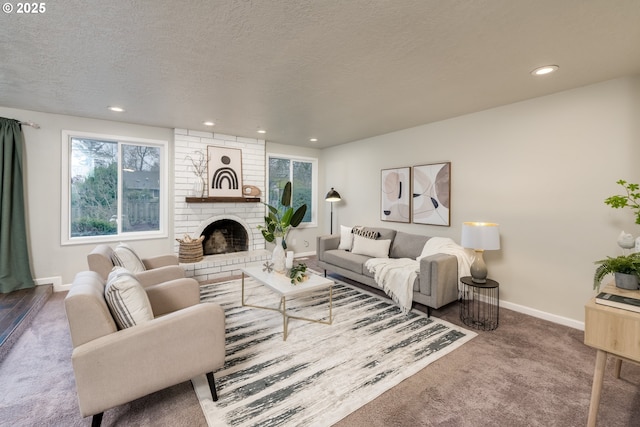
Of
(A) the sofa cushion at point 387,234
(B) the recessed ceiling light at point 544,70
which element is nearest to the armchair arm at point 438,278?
(A) the sofa cushion at point 387,234

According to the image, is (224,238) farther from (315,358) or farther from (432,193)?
(432,193)

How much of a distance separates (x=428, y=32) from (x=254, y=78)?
5.10 ft

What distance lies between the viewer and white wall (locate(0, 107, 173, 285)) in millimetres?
3617

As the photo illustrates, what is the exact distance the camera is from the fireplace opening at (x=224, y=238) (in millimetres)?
5005

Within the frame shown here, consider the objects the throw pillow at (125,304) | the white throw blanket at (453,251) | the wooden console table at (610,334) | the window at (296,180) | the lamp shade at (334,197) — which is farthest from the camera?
the window at (296,180)

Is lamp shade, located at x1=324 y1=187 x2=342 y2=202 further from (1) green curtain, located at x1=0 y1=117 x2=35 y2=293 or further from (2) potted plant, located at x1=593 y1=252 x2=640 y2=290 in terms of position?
(1) green curtain, located at x1=0 y1=117 x2=35 y2=293

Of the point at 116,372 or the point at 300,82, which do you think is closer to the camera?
the point at 116,372

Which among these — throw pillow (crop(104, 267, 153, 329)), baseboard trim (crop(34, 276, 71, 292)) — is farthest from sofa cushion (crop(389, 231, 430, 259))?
baseboard trim (crop(34, 276, 71, 292))

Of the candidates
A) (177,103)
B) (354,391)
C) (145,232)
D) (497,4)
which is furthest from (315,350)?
(145,232)

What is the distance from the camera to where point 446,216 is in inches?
152

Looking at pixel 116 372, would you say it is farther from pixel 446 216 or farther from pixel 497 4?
pixel 446 216

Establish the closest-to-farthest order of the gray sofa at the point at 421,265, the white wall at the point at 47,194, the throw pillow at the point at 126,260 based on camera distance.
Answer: the throw pillow at the point at 126,260
the gray sofa at the point at 421,265
the white wall at the point at 47,194

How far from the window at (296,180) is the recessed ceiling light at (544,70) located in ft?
14.3

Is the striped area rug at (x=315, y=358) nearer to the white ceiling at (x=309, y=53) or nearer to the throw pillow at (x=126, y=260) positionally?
the throw pillow at (x=126, y=260)
